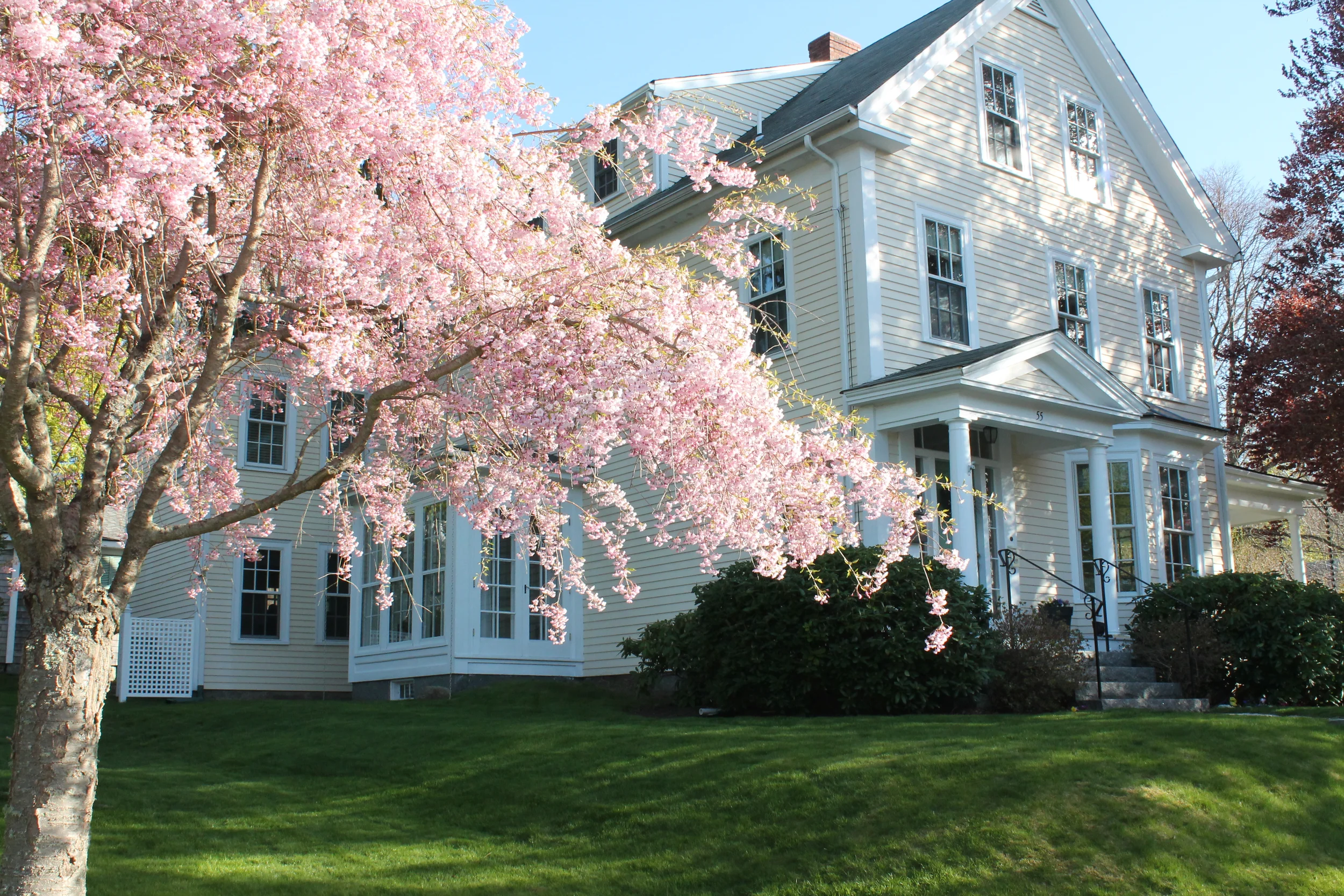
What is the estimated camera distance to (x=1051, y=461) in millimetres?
15117

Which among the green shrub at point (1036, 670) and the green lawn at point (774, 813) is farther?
the green shrub at point (1036, 670)

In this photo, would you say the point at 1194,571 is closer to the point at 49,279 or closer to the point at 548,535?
the point at 548,535

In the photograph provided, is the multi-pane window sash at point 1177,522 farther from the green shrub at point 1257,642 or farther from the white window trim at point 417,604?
the white window trim at point 417,604

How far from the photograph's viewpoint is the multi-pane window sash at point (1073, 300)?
1584cm

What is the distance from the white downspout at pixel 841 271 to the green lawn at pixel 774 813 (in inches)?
173

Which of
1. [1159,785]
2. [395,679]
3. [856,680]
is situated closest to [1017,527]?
[856,680]

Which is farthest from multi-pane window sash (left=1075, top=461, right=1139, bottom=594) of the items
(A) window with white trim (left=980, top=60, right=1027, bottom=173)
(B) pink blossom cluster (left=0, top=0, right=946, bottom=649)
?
(B) pink blossom cluster (left=0, top=0, right=946, bottom=649)

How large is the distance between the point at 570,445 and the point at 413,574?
10.2m

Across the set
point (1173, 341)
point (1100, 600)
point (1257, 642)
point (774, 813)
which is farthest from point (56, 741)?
point (1173, 341)

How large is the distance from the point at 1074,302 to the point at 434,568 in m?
9.14

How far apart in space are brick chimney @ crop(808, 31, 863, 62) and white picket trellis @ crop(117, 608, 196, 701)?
43.3ft

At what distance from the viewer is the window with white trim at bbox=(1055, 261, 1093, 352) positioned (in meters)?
15.8

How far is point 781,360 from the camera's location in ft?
47.3

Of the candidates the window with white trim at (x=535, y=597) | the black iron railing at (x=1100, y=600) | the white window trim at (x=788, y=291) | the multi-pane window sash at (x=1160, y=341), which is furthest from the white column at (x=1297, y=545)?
the window with white trim at (x=535, y=597)
